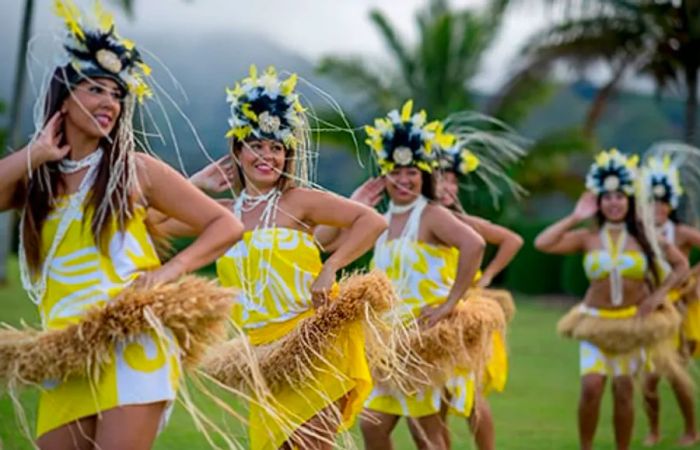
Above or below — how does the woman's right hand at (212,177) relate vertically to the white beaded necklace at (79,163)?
below

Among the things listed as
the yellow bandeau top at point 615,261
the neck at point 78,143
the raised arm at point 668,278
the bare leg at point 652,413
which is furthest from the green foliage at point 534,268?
the neck at point 78,143

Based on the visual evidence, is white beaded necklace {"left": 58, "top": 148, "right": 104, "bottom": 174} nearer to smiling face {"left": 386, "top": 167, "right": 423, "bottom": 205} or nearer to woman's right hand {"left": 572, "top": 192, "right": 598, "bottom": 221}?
smiling face {"left": 386, "top": 167, "right": 423, "bottom": 205}

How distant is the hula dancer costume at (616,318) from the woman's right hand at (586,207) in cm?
5

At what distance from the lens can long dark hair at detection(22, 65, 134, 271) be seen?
3508 millimetres

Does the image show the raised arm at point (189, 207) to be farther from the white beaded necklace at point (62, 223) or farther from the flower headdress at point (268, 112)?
the flower headdress at point (268, 112)

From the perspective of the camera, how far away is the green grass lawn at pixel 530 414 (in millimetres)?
7324

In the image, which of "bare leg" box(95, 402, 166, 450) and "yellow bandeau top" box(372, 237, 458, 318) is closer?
"bare leg" box(95, 402, 166, 450)

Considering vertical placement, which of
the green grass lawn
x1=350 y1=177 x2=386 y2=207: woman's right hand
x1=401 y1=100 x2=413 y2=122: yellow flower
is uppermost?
x1=401 y1=100 x2=413 y2=122: yellow flower

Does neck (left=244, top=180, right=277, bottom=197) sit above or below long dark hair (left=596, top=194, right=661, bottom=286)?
above

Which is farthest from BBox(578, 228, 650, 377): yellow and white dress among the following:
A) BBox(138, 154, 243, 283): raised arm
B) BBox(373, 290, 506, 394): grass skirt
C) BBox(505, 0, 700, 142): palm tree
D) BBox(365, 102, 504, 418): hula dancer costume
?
BBox(505, 0, 700, 142): palm tree

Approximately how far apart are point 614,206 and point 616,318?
1.98ft

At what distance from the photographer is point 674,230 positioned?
28.0ft

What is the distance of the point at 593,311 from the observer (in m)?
7.30

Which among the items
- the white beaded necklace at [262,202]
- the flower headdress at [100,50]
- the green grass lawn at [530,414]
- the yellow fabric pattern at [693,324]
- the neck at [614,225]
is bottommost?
the green grass lawn at [530,414]
